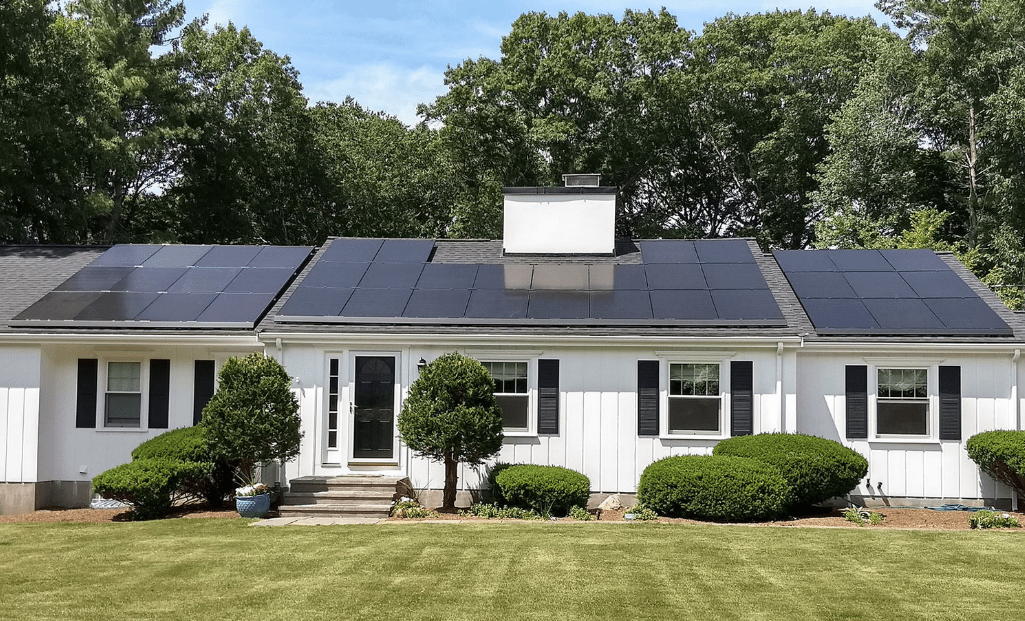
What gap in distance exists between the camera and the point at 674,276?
17.2 m

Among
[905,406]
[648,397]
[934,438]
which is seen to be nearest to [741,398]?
[648,397]

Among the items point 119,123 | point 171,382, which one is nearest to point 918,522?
point 171,382

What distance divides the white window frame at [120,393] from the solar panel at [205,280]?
1.62m

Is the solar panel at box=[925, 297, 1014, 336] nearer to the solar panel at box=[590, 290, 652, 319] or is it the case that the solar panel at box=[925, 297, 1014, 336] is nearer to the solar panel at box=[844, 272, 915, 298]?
the solar panel at box=[844, 272, 915, 298]

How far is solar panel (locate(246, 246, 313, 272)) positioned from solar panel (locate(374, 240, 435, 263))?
1514mm

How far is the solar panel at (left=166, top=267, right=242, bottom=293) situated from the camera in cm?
1705

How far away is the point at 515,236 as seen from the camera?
19.2 metres

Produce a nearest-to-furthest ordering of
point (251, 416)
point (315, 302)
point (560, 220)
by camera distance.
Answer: point (251, 416), point (315, 302), point (560, 220)

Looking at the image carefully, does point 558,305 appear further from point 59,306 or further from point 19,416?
point 19,416

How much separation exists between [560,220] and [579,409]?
5.19 metres

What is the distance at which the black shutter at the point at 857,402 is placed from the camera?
15.3m

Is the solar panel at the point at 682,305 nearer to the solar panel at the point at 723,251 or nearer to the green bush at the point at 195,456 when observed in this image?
the solar panel at the point at 723,251

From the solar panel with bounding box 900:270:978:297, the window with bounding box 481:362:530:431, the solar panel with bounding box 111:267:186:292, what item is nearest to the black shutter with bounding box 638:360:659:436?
the window with bounding box 481:362:530:431

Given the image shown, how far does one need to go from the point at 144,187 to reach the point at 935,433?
2869 centimetres
